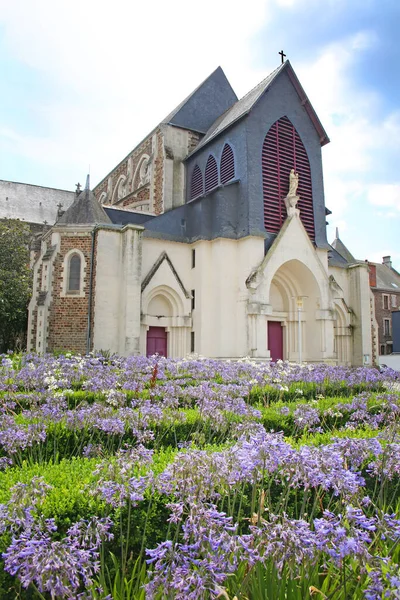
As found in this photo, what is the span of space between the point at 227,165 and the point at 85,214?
7204mm

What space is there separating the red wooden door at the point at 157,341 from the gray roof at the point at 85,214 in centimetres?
538

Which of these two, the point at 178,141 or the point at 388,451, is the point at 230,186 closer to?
the point at 178,141

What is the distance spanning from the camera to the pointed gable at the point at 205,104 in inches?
997

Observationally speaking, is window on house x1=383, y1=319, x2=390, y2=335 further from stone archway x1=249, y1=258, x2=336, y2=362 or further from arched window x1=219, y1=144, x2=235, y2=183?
arched window x1=219, y1=144, x2=235, y2=183

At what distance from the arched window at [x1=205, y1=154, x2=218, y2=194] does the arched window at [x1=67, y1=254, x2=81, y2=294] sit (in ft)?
24.5

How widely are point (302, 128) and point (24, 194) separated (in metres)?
25.4

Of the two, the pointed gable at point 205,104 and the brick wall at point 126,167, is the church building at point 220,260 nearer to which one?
the pointed gable at point 205,104

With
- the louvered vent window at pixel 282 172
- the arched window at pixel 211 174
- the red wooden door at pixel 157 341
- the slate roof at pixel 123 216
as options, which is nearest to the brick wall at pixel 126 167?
the arched window at pixel 211 174

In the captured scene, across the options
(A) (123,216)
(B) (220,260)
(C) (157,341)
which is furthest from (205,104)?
(C) (157,341)

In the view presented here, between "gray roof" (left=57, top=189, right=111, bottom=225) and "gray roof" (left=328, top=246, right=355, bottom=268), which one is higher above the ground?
"gray roof" (left=57, top=189, right=111, bottom=225)

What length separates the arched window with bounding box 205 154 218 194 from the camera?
22516 mm

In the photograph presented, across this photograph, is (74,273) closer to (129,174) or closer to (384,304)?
(129,174)

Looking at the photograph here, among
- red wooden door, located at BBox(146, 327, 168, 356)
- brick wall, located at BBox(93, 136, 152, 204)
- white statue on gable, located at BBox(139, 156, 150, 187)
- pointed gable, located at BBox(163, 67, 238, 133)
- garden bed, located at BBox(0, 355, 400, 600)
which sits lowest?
garden bed, located at BBox(0, 355, 400, 600)

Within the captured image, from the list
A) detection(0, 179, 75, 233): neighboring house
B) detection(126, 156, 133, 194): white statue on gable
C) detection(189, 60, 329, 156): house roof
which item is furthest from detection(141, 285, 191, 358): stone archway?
detection(0, 179, 75, 233): neighboring house
